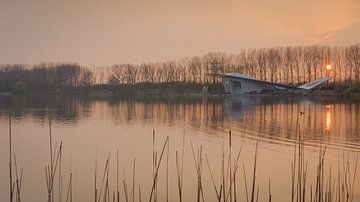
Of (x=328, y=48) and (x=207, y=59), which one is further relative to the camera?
(x=207, y=59)

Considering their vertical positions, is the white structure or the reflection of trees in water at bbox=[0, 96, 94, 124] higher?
the white structure

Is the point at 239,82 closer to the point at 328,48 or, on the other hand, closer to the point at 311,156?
the point at 328,48

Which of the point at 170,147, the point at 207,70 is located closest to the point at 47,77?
the point at 207,70

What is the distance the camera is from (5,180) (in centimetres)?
975

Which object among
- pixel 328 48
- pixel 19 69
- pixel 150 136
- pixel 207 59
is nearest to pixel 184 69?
pixel 207 59

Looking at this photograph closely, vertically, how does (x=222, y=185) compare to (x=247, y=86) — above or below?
below

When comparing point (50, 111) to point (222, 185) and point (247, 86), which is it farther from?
point (247, 86)

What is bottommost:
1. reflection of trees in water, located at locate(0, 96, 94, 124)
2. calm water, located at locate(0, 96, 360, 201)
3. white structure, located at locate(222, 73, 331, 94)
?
calm water, located at locate(0, 96, 360, 201)

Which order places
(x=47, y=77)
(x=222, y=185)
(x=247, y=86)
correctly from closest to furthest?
1. (x=222, y=185)
2. (x=247, y=86)
3. (x=47, y=77)

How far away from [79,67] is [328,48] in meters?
56.3

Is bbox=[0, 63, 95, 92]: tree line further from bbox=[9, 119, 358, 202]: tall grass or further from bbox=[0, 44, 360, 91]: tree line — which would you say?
bbox=[9, 119, 358, 202]: tall grass

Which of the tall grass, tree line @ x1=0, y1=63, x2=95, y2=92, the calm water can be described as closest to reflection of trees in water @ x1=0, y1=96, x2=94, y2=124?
the calm water

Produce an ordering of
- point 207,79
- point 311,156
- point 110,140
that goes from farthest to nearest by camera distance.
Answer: point 207,79, point 110,140, point 311,156

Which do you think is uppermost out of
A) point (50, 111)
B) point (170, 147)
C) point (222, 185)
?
point (222, 185)
